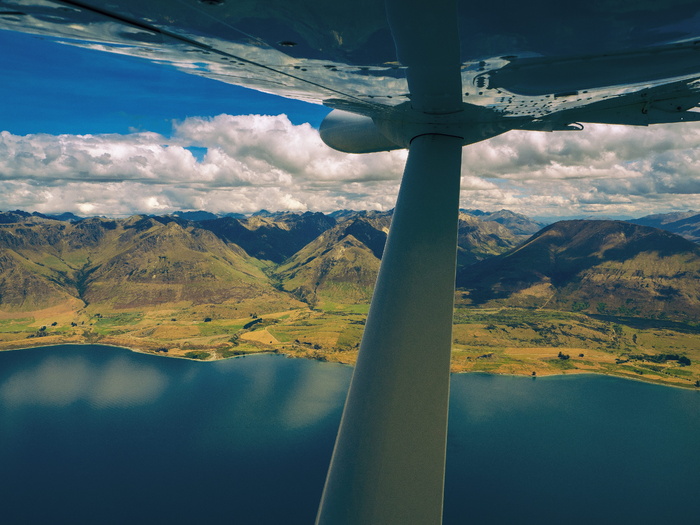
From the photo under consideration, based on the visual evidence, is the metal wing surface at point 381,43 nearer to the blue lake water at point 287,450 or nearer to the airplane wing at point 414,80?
the airplane wing at point 414,80

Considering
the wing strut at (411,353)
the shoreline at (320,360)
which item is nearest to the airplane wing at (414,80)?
the wing strut at (411,353)

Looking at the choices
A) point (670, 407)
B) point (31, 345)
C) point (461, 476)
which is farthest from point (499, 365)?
point (31, 345)

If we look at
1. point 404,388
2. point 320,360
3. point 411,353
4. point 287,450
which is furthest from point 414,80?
point 320,360

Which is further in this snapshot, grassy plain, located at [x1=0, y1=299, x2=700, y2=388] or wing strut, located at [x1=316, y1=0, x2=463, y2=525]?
grassy plain, located at [x1=0, y1=299, x2=700, y2=388]

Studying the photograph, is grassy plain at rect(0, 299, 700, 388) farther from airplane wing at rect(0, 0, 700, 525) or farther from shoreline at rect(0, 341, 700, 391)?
airplane wing at rect(0, 0, 700, 525)

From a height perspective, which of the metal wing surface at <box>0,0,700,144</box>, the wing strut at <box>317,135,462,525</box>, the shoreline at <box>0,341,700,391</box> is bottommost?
the shoreline at <box>0,341,700,391</box>

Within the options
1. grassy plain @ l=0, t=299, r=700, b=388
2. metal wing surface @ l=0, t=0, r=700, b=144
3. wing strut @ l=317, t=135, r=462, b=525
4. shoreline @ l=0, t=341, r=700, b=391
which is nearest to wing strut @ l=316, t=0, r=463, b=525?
wing strut @ l=317, t=135, r=462, b=525

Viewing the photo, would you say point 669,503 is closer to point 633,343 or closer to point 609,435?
point 609,435
